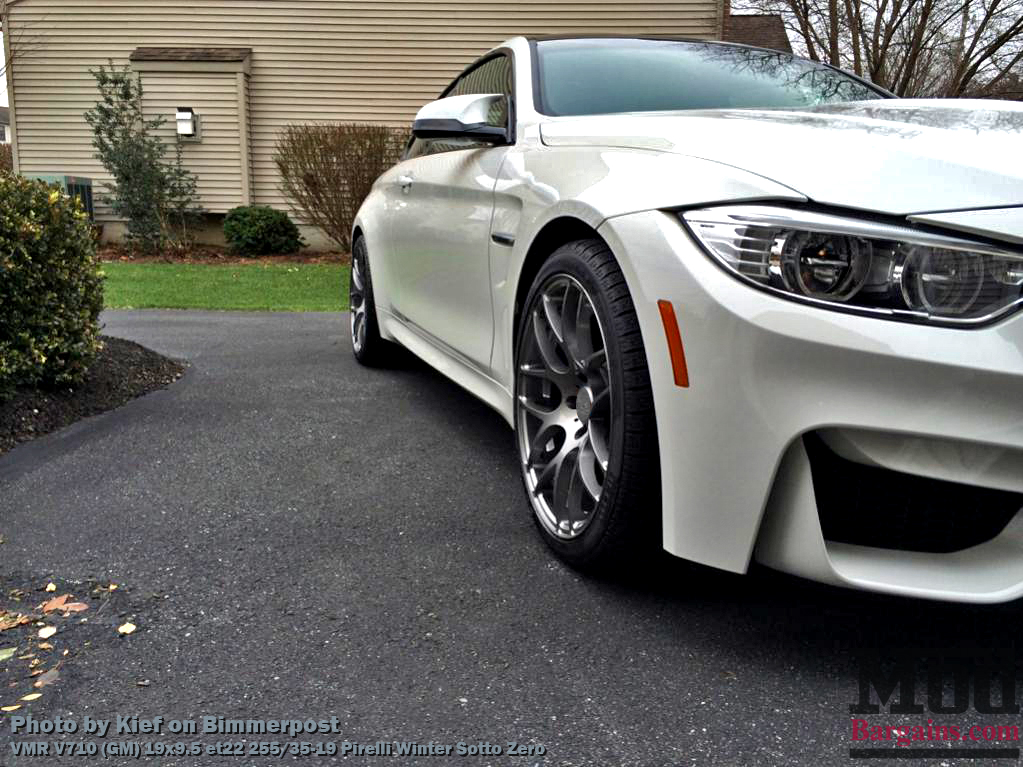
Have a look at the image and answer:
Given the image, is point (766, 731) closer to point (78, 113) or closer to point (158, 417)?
point (158, 417)

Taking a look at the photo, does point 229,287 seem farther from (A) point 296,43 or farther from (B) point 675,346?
(B) point 675,346

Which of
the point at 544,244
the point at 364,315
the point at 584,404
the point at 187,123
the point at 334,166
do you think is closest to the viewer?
the point at 584,404

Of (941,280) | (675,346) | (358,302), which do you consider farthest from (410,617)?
(358,302)

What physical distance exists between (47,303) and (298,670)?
106 inches

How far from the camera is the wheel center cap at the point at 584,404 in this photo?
8.04ft

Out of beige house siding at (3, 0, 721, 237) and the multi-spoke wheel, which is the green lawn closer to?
the multi-spoke wheel

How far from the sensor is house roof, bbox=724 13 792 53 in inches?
679

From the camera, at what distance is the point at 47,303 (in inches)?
159

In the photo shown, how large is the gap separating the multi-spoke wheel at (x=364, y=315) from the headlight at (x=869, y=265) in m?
3.49

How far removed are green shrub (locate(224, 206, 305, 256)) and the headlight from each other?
13116mm

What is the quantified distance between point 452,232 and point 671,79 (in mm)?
986

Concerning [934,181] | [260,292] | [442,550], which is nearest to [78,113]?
[260,292]

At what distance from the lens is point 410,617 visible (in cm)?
231

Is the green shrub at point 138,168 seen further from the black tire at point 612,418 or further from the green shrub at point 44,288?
the black tire at point 612,418
